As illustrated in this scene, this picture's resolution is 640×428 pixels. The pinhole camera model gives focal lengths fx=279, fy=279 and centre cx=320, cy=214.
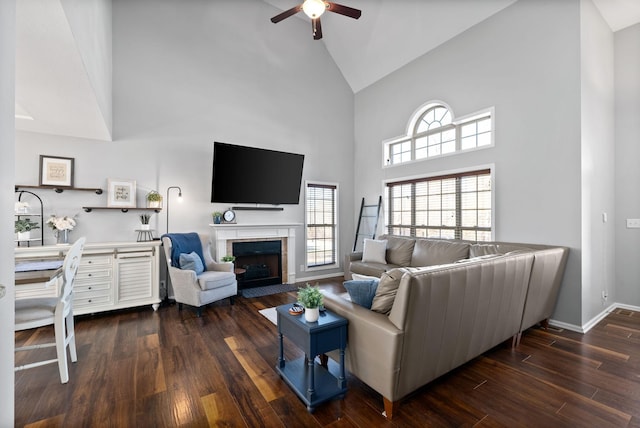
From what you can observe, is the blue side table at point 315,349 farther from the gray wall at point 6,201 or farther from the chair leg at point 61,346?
the chair leg at point 61,346

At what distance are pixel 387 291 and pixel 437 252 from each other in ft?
8.50

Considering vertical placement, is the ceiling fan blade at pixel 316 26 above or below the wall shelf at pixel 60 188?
above

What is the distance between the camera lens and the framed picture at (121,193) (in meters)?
3.84

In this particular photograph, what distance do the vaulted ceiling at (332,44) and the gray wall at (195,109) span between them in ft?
1.21

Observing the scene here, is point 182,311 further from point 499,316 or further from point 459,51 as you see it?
point 459,51

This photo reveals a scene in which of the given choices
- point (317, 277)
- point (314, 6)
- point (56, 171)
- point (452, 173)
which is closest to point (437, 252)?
point (452, 173)

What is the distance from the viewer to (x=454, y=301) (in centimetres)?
191

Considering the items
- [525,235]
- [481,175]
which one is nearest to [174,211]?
[481,175]

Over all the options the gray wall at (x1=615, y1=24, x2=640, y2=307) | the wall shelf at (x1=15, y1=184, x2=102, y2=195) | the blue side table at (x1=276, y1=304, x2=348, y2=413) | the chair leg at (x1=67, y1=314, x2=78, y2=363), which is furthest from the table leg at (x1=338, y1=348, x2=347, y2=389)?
the gray wall at (x1=615, y1=24, x2=640, y2=307)

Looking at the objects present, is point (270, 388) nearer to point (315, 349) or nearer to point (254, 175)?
point (315, 349)

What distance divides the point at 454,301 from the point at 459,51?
414cm

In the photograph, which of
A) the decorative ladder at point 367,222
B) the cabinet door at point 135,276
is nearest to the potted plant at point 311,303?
the cabinet door at point 135,276

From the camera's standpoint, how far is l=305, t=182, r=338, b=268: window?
568 centimetres

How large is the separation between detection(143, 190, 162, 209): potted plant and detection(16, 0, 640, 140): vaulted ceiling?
0.92m
